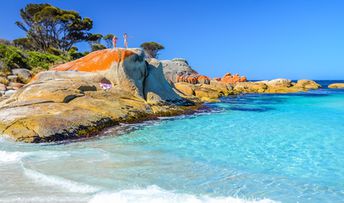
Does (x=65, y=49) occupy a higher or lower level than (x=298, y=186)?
higher

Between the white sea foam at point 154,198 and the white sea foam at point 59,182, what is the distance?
0.45 meters

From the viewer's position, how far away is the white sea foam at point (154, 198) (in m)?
5.72

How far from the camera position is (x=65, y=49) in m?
53.0

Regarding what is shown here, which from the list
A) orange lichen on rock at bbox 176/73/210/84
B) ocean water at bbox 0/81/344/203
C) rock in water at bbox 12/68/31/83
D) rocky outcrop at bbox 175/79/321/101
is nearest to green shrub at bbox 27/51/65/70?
rock in water at bbox 12/68/31/83

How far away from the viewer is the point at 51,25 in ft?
155

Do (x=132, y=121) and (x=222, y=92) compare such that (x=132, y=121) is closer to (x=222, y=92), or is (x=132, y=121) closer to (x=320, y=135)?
(x=320, y=135)

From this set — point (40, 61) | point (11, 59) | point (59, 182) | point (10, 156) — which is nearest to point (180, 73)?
point (40, 61)

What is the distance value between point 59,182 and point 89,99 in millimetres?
8214

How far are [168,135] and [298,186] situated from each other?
6.39m

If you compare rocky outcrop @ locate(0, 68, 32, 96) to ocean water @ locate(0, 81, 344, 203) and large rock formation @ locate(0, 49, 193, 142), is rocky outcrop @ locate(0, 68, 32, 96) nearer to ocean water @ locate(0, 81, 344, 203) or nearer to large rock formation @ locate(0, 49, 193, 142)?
large rock formation @ locate(0, 49, 193, 142)

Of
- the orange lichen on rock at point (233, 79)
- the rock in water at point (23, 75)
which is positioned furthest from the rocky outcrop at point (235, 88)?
the rock in water at point (23, 75)

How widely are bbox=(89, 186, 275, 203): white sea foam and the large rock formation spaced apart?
18.9ft

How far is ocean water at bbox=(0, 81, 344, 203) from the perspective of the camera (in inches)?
241

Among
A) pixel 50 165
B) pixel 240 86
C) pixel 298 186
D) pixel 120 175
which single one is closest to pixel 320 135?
pixel 298 186
